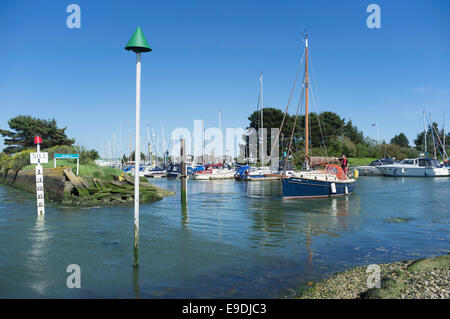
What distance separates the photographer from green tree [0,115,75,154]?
161 ft

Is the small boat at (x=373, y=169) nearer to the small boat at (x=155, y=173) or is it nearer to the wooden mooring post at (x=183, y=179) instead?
the small boat at (x=155, y=173)

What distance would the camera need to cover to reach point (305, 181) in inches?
1054

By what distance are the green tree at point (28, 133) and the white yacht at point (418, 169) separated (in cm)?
5359

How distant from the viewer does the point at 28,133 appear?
50.3 metres

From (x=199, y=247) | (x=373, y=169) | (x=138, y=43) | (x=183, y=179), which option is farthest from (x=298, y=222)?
(x=373, y=169)

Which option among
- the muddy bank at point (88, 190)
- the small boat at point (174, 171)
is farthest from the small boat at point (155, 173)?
the muddy bank at point (88, 190)

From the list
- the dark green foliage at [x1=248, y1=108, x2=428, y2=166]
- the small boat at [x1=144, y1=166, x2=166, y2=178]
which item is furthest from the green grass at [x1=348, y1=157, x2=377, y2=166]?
the small boat at [x1=144, y1=166, x2=166, y2=178]

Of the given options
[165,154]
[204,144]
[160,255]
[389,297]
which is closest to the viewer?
[389,297]

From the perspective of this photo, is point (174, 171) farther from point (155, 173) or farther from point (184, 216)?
point (184, 216)

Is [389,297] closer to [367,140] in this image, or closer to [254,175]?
[254,175]

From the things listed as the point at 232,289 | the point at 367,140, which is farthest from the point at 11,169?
the point at 367,140

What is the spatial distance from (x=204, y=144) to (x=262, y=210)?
51.5 metres

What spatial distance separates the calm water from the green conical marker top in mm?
5515

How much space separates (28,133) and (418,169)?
62010 mm
